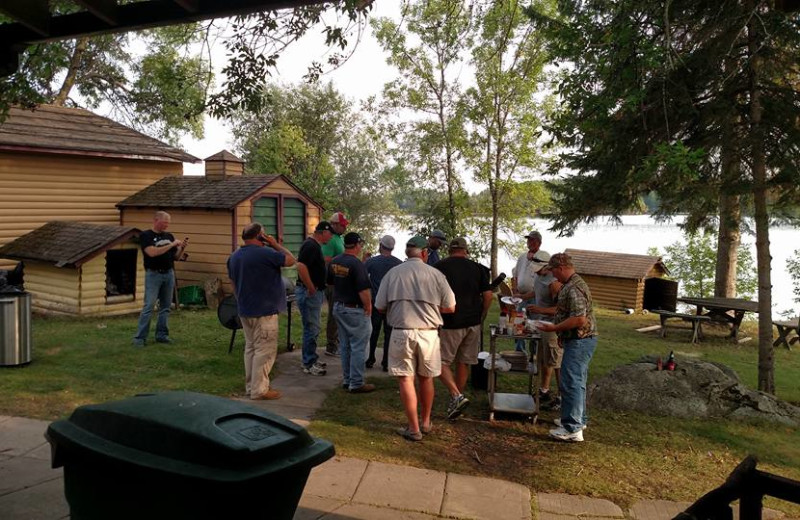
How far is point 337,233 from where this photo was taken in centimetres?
858

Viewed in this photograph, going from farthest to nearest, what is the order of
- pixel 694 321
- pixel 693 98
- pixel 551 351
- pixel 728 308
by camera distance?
pixel 694 321, pixel 728 308, pixel 693 98, pixel 551 351

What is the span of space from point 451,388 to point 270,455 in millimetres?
4047

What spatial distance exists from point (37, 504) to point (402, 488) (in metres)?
2.47

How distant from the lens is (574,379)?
18.0ft

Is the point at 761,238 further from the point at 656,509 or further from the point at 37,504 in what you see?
the point at 37,504

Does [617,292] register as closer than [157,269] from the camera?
No

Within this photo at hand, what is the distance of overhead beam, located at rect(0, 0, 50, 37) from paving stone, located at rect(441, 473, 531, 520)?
4.53 m

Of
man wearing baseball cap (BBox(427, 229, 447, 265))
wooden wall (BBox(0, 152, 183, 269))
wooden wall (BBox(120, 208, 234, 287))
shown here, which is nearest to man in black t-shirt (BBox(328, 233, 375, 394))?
man wearing baseball cap (BBox(427, 229, 447, 265))

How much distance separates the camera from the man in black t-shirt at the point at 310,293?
7461 millimetres

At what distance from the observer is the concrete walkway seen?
3.92m

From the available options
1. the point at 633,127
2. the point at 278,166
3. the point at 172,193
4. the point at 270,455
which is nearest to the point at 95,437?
the point at 270,455

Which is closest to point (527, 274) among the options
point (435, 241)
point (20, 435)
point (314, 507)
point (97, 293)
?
point (435, 241)

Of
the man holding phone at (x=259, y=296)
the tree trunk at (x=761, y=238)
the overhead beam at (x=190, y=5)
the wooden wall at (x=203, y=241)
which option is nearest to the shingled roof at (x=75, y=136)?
the wooden wall at (x=203, y=241)

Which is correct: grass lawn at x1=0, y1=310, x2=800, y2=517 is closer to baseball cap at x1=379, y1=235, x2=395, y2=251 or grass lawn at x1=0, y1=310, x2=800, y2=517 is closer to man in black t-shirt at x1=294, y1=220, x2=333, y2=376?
man in black t-shirt at x1=294, y1=220, x2=333, y2=376
